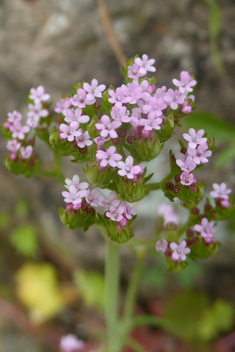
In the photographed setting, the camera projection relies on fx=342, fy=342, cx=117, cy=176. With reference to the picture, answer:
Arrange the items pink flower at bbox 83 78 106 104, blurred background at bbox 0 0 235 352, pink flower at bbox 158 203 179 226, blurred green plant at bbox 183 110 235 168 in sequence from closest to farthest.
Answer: pink flower at bbox 83 78 106 104 < pink flower at bbox 158 203 179 226 < blurred green plant at bbox 183 110 235 168 < blurred background at bbox 0 0 235 352

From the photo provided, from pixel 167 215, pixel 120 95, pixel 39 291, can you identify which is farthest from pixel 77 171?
pixel 120 95

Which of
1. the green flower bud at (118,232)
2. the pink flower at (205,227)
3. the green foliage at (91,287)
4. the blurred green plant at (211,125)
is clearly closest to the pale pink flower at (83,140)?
the green flower bud at (118,232)

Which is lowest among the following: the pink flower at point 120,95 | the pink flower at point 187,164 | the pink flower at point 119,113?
the pink flower at point 187,164

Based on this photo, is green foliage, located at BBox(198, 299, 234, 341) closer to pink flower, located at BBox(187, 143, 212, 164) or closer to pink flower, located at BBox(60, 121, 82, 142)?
pink flower, located at BBox(187, 143, 212, 164)

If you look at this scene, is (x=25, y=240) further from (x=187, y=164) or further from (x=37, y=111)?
(x=187, y=164)

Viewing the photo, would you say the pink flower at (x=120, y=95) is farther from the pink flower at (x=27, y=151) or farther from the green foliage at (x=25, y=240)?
Answer: the green foliage at (x=25, y=240)

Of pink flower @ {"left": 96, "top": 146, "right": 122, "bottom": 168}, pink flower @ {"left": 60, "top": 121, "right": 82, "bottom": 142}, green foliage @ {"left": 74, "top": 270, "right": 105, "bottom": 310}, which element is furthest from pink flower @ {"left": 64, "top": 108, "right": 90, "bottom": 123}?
green foliage @ {"left": 74, "top": 270, "right": 105, "bottom": 310}
